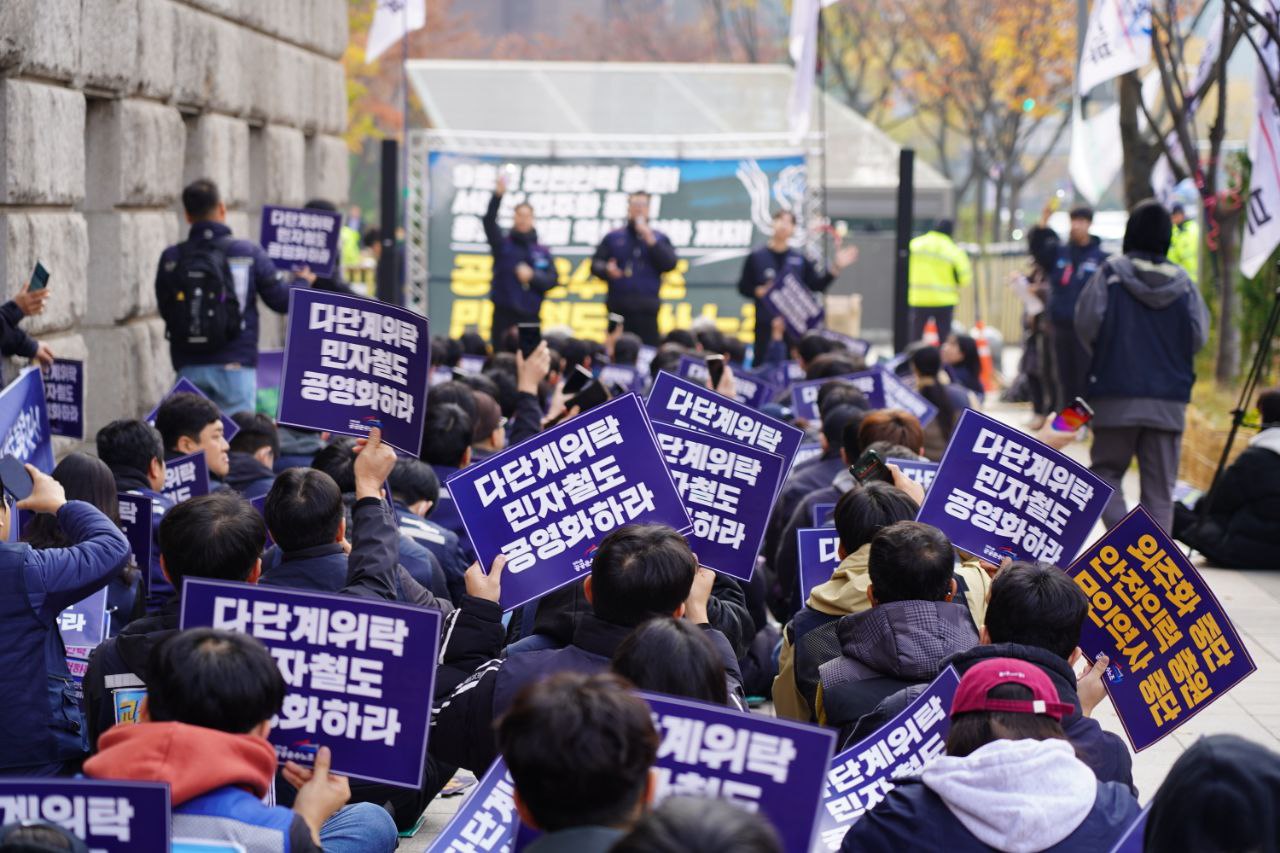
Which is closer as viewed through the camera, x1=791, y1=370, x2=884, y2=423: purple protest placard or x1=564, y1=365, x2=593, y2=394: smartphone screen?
x1=564, y1=365, x2=593, y2=394: smartphone screen

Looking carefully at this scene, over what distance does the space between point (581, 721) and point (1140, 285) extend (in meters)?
7.97

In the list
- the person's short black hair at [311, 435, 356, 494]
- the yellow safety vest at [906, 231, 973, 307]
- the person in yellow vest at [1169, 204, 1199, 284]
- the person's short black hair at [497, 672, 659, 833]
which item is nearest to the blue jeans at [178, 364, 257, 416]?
the person's short black hair at [311, 435, 356, 494]

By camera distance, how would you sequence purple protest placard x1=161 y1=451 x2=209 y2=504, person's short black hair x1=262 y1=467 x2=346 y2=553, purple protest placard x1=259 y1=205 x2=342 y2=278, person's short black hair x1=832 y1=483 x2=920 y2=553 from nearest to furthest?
person's short black hair x1=262 y1=467 x2=346 y2=553 → person's short black hair x1=832 y1=483 x2=920 y2=553 → purple protest placard x1=161 y1=451 x2=209 y2=504 → purple protest placard x1=259 y1=205 x2=342 y2=278

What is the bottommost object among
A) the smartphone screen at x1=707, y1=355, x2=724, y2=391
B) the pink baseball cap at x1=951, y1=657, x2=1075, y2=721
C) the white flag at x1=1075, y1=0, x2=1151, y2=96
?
the pink baseball cap at x1=951, y1=657, x2=1075, y2=721

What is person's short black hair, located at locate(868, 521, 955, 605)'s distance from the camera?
4.93 metres

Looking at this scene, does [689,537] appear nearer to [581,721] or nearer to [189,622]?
[189,622]

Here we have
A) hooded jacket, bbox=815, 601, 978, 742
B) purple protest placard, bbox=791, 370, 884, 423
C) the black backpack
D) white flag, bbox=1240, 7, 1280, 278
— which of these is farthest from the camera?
the black backpack

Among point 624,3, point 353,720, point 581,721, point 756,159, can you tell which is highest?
point 624,3

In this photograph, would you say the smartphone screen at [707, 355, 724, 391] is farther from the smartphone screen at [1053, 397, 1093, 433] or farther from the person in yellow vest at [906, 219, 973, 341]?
the person in yellow vest at [906, 219, 973, 341]

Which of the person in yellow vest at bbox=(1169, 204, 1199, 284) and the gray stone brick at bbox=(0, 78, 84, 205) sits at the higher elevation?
the gray stone brick at bbox=(0, 78, 84, 205)

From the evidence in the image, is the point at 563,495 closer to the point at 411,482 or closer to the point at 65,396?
the point at 411,482

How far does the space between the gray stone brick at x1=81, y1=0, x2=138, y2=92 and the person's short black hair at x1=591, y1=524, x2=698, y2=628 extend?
736 centimetres

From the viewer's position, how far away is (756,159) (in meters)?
21.0

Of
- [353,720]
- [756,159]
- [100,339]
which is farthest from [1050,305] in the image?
[353,720]
